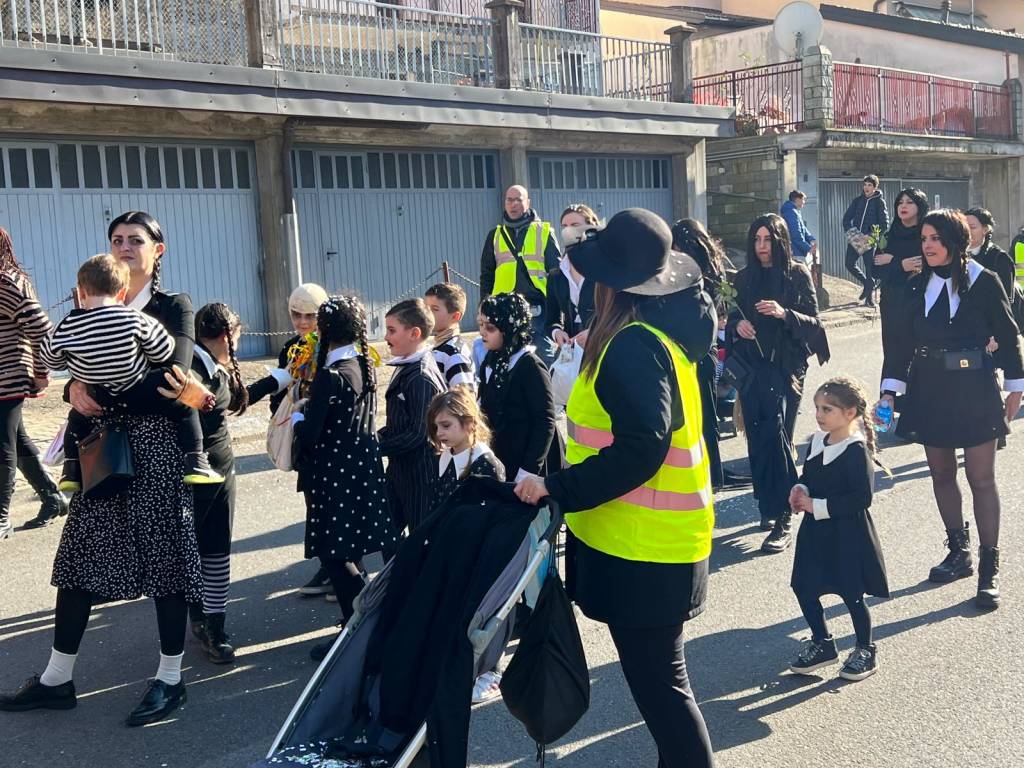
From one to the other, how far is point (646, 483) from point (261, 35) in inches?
450

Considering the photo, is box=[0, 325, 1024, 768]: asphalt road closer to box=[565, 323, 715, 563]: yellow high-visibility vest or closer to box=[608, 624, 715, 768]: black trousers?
box=[608, 624, 715, 768]: black trousers

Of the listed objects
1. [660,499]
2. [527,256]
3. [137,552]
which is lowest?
[137,552]

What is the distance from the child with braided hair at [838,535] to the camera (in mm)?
4598

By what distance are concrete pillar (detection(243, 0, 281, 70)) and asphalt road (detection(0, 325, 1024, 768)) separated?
26.7 feet

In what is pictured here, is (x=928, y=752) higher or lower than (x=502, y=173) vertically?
lower

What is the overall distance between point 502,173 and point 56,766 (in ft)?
46.4

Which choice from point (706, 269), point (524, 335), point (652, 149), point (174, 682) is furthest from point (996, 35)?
point (174, 682)

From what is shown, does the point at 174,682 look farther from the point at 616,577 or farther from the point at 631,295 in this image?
the point at 631,295

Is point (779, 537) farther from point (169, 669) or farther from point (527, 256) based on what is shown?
point (169, 669)

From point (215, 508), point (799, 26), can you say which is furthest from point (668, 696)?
point (799, 26)

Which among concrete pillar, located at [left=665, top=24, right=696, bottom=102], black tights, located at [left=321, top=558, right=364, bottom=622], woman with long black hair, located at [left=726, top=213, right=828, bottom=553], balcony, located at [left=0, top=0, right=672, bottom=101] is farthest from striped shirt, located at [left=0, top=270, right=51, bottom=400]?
concrete pillar, located at [left=665, top=24, right=696, bottom=102]

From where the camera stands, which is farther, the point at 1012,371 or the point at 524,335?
the point at 1012,371

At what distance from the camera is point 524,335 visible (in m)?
5.14

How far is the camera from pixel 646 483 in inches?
125
